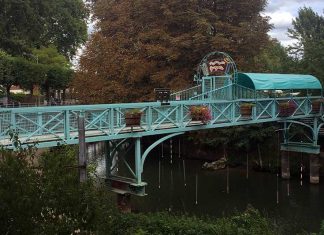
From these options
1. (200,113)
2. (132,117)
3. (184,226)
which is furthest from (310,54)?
(184,226)

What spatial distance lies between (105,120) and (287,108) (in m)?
10.7

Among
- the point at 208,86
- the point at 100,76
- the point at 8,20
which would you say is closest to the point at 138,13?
the point at 100,76

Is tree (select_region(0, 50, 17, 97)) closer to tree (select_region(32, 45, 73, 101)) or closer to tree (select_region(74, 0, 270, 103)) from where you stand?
tree (select_region(32, 45, 73, 101))

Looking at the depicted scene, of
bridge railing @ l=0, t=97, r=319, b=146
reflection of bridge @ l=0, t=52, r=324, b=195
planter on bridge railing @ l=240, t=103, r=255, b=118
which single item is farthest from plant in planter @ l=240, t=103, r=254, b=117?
bridge railing @ l=0, t=97, r=319, b=146

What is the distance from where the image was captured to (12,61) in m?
41.2

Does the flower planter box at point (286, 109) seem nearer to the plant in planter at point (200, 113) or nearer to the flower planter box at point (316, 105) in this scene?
the flower planter box at point (316, 105)

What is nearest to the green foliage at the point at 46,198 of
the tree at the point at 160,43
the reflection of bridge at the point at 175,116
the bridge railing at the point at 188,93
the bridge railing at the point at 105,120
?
the reflection of bridge at the point at 175,116

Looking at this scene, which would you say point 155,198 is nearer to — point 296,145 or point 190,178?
point 190,178

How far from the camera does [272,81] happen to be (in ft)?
68.9

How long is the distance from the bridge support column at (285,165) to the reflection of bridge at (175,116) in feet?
0.12

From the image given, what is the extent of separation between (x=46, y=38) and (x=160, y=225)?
5252cm

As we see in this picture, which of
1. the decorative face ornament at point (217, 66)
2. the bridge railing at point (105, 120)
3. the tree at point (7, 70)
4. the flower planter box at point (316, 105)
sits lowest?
the bridge railing at point (105, 120)

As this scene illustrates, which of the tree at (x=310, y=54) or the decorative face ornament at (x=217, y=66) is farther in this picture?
the tree at (x=310, y=54)

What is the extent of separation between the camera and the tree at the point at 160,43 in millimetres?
27297
